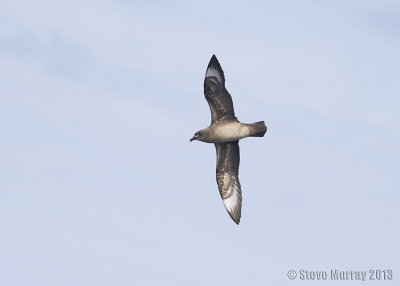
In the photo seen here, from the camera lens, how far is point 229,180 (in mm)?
28969

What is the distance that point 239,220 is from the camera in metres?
28.8

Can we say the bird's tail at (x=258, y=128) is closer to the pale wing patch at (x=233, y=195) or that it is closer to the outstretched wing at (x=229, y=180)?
the outstretched wing at (x=229, y=180)

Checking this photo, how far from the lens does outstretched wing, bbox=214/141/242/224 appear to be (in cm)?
2873

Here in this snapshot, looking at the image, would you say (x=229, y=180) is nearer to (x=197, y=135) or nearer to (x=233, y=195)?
(x=233, y=195)

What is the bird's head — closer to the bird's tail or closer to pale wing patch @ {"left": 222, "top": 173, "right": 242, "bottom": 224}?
pale wing patch @ {"left": 222, "top": 173, "right": 242, "bottom": 224}

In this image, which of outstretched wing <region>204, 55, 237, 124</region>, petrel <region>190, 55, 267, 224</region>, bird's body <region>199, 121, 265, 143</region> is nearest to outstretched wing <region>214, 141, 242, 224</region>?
petrel <region>190, 55, 267, 224</region>

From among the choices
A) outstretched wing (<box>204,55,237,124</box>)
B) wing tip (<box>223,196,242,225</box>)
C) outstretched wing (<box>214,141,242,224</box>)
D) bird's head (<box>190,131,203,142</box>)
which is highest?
outstretched wing (<box>204,55,237,124</box>)

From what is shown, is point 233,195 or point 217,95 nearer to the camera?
point 217,95

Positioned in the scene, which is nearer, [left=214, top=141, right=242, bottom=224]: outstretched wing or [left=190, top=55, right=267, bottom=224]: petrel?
[left=190, top=55, right=267, bottom=224]: petrel

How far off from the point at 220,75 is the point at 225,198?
4498mm

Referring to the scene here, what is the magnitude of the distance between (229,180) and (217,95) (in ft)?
10.7

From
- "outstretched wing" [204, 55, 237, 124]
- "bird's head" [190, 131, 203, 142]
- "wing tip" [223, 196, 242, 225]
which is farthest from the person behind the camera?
"wing tip" [223, 196, 242, 225]

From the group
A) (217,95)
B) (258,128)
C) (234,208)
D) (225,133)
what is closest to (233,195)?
(234,208)

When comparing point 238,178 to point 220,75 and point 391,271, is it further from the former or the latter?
point 391,271
